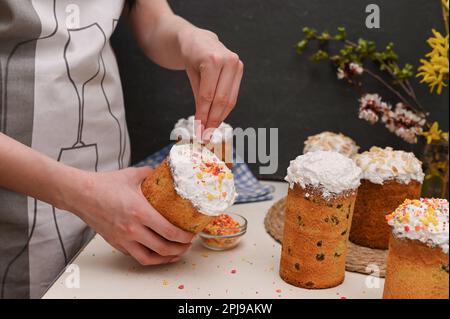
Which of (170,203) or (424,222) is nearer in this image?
(424,222)

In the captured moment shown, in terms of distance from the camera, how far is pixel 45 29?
3.22 feet

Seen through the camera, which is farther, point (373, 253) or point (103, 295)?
point (373, 253)

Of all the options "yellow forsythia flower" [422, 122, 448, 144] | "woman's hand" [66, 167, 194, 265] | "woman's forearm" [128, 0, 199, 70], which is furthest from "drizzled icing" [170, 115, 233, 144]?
"yellow forsythia flower" [422, 122, 448, 144]

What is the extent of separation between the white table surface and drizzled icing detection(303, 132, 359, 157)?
0.22 m

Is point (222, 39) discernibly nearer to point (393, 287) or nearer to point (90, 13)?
point (90, 13)

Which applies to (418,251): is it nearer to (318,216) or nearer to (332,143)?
(318,216)

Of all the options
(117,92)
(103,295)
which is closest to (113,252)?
(103,295)

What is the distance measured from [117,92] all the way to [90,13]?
0.18 metres

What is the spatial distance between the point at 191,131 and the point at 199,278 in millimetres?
389

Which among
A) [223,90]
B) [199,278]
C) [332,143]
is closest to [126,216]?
[199,278]

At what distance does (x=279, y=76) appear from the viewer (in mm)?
1214

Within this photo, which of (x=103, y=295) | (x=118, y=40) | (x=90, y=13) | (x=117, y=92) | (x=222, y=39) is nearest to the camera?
(x=103, y=295)

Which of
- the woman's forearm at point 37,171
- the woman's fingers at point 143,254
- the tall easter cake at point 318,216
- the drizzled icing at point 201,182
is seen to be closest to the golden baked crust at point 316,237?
the tall easter cake at point 318,216

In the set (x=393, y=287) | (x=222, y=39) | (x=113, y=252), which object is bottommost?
(x=113, y=252)
